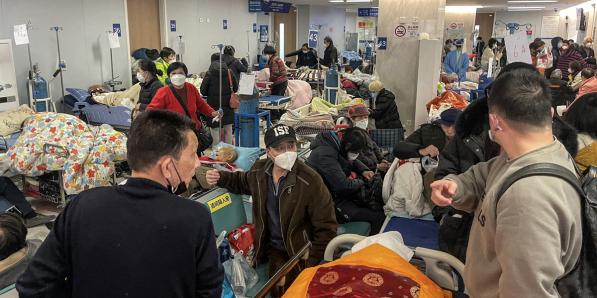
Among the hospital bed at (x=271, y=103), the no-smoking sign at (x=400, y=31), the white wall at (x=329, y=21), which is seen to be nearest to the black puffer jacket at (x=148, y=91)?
the hospital bed at (x=271, y=103)

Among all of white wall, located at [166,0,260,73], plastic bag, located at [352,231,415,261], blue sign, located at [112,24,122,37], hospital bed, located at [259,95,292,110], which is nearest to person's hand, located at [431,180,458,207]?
plastic bag, located at [352,231,415,261]

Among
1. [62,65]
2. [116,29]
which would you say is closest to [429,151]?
[62,65]

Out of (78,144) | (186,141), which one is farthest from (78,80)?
(186,141)

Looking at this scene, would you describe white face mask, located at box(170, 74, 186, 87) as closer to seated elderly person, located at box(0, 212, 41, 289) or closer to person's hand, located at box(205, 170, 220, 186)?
person's hand, located at box(205, 170, 220, 186)

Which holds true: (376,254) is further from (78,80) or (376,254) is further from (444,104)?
(78,80)

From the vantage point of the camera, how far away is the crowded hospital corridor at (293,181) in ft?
4.85

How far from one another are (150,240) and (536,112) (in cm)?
124

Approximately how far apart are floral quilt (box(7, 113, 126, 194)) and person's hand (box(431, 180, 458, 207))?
393cm

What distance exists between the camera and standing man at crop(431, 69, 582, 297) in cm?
132

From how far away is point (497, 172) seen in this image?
1.69m

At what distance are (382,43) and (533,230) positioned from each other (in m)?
6.10

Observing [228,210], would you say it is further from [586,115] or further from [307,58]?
[307,58]

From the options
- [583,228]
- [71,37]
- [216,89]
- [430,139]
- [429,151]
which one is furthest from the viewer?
[71,37]

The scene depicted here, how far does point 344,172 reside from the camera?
4.14 m
